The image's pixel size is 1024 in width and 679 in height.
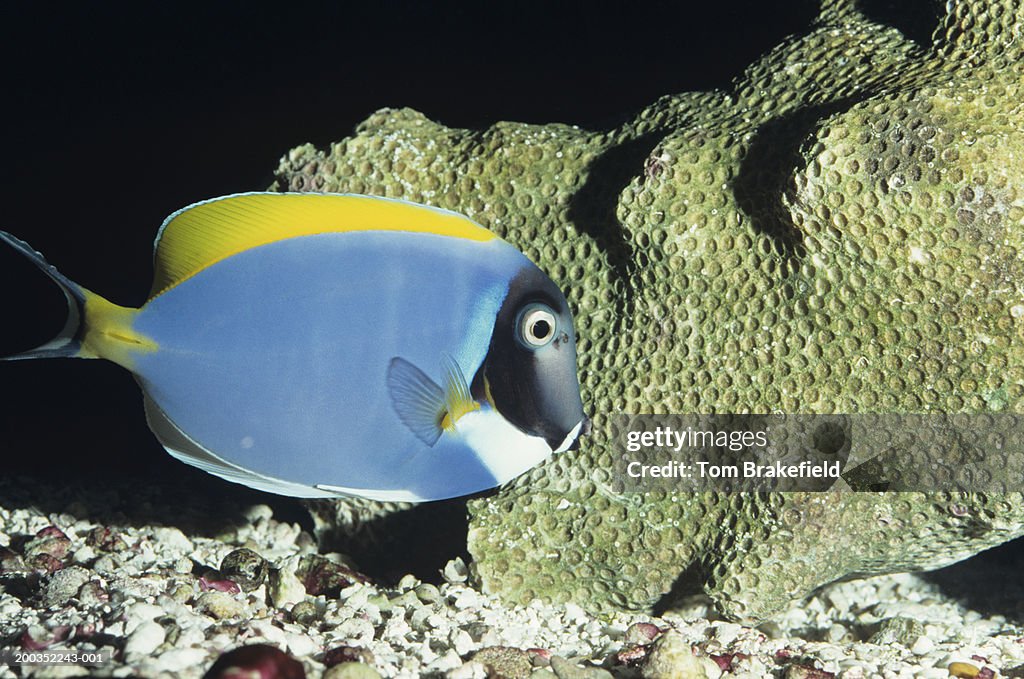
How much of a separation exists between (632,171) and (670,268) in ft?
1.47

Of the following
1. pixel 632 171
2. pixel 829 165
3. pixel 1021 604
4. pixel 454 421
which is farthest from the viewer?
pixel 1021 604

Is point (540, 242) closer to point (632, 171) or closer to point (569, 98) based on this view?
point (632, 171)

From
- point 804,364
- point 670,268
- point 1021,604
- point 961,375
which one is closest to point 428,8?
point 670,268

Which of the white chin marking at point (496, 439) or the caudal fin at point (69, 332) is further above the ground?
the caudal fin at point (69, 332)

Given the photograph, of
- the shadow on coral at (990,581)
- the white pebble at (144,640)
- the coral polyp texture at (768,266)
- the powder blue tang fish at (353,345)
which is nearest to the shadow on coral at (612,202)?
the coral polyp texture at (768,266)

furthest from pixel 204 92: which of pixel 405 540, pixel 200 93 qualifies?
pixel 405 540

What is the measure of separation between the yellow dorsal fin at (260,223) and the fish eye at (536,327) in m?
0.21

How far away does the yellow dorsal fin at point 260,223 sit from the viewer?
149 centimetres

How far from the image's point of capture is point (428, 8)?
4551 mm

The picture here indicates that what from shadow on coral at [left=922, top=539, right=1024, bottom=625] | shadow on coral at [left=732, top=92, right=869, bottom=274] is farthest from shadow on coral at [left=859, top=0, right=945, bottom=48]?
shadow on coral at [left=922, top=539, right=1024, bottom=625]

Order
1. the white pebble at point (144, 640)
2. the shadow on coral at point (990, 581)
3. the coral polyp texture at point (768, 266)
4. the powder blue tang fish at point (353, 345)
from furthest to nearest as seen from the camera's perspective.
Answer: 1. the shadow on coral at point (990, 581)
2. the coral polyp texture at point (768, 266)
3. the white pebble at point (144, 640)
4. the powder blue tang fish at point (353, 345)

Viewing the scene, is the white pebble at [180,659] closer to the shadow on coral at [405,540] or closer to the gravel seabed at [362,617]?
the gravel seabed at [362,617]

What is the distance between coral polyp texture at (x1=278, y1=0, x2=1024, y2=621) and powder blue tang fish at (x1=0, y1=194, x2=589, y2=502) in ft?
4.05

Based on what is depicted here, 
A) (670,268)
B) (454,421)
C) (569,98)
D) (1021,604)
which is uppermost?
(569,98)
